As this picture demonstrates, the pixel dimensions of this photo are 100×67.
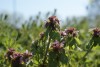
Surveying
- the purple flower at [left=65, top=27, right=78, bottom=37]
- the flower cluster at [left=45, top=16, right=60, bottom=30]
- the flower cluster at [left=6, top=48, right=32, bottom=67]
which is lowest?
the flower cluster at [left=6, top=48, right=32, bottom=67]

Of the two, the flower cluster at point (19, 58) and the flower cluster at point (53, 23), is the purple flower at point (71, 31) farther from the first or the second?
the flower cluster at point (19, 58)

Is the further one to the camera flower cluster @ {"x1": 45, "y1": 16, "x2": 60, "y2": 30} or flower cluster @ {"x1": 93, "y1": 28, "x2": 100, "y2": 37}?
flower cluster @ {"x1": 93, "y1": 28, "x2": 100, "y2": 37}

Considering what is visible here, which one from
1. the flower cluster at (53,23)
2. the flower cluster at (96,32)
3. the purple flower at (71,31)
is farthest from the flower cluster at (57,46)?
the flower cluster at (96,32)

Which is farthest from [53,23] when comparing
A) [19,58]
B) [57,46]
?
[19,58]

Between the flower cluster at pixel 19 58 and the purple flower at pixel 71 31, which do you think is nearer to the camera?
the flower cluster at pixel 19 58

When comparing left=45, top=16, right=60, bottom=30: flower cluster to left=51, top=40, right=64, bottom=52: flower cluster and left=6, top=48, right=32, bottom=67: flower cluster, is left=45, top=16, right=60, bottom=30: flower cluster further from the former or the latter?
left=6, top=48, right=32, bottom=67: flower cluster

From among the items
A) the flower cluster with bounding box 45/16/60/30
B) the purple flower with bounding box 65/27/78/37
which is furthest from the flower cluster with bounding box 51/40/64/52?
the purple flower with bounding box 65/27/78/37

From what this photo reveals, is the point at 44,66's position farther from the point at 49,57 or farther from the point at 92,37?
the point at 92,37

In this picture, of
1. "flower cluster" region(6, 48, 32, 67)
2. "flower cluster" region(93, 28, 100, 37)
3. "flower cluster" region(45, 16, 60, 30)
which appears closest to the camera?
"flower cluster" region(6, 48, 32, 67)

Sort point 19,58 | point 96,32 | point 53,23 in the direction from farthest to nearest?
point 96,32 → point 53,23 → point 19,58

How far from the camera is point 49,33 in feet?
9.16

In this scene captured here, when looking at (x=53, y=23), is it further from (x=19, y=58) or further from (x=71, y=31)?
(x=19, y=58)

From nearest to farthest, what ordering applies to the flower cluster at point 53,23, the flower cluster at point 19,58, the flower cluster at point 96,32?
the flower cluster at point 19,58 < the flower cluster at point 53,23 < the flower cluster at point 96,32

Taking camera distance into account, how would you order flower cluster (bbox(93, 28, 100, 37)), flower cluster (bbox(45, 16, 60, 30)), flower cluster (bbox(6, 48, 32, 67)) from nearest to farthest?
1. flower cluster (bbox(6, 48, 32, 67))
2. flower cluster (bbox(45, 16, 60, 30))
3. flower cluster (bbox(93, 28, 100, 37))
